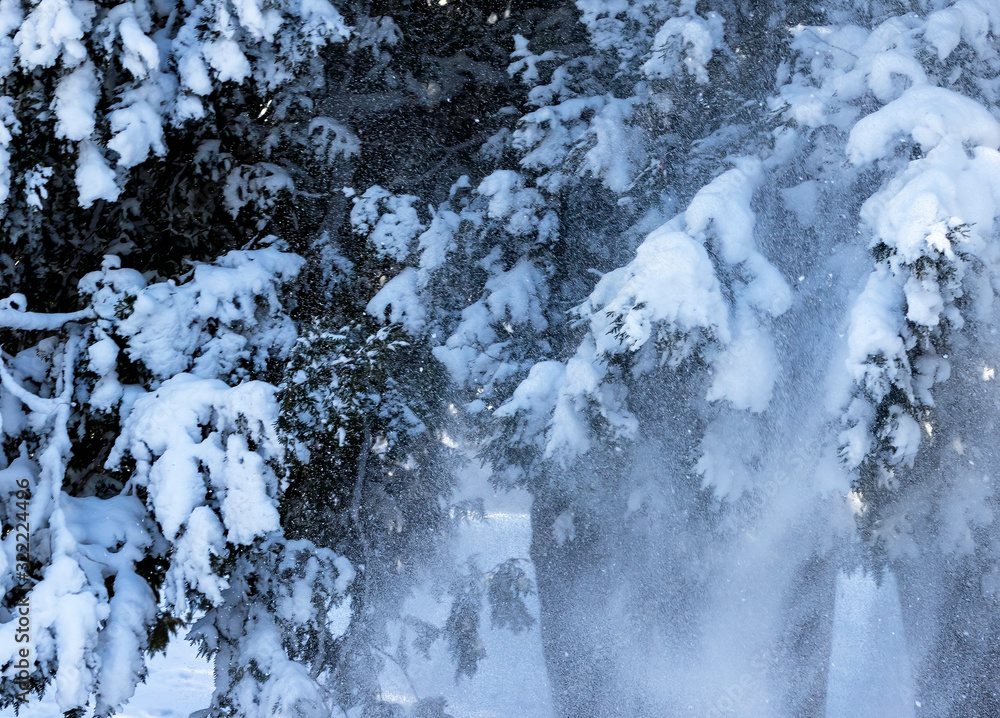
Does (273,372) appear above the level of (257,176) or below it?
below

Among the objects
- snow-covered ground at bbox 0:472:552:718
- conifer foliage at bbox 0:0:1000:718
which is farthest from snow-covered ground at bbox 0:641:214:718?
conifer foliage at bbox 0:0:1000:718

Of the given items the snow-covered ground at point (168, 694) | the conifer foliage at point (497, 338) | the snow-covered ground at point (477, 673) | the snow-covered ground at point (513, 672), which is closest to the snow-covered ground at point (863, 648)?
the snow-covered ground at point (513, 672)

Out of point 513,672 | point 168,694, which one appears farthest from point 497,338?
point 168,694

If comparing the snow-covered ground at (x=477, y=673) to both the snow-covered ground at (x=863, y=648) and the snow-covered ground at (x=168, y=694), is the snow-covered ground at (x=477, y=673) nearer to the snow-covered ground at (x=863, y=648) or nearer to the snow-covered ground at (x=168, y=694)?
the snow-covered ground at (x=168, y=694)

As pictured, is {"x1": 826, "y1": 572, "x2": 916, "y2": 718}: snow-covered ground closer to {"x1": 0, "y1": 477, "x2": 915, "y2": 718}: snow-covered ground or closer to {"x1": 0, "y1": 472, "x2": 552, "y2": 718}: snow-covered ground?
{"x1": 0, "y1": 477, "x2": 915, "y2": 718}: snow-covered ground

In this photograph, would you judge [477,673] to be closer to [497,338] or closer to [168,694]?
[168,694]

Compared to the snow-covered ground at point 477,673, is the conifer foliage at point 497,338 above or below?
above

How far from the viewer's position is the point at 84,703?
3371 millimetres

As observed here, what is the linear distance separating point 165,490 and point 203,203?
6.11ft

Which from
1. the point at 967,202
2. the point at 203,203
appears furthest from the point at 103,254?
the point at 967,202

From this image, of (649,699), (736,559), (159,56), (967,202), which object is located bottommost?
(649,699)

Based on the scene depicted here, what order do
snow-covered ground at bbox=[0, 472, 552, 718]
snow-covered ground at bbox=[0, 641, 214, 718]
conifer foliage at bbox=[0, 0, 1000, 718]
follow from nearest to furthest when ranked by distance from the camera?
1. conifer foliage at bbox=[0, 0, 1000, 718]
2. snow-covered ground at bbox=[0, 472, 552, 718]
3. snow-covered ground at bbox=[0, 641, 214, 718]

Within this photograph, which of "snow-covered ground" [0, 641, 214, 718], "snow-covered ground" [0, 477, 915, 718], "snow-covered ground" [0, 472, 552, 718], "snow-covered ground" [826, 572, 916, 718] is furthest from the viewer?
"snow-covered ground" [826, 572, 916, 718]

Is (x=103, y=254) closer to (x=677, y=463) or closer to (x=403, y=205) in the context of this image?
(x=403, y=205)
